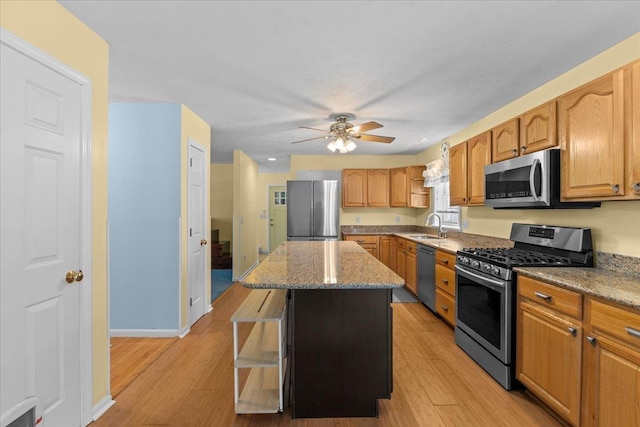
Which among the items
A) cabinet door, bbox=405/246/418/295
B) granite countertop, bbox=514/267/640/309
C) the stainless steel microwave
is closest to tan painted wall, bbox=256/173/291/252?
cabinet door, bbox=405/246/418/295

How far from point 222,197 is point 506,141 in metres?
6.13

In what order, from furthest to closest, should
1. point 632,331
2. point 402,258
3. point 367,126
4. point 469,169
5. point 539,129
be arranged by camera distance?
point 402,258 < point 469,169 < point 367,126 < point 539,129 < point 632,331

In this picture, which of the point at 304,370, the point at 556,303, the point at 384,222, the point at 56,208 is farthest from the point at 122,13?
the point at 384,222

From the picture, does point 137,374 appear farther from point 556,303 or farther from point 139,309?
point 556,303

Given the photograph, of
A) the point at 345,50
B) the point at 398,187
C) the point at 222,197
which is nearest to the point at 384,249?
the point at 398,187

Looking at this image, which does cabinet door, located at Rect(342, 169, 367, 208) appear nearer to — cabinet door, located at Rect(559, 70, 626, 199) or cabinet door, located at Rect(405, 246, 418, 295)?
cabinet door, located at Rect(405, 246, 418, 295)

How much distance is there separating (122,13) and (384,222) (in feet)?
16.6

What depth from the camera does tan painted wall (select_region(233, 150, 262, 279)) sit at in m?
5.63

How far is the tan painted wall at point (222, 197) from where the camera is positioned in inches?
291

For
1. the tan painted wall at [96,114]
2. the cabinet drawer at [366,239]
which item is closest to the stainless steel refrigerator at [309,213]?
the cabinet drawer at [366,239]

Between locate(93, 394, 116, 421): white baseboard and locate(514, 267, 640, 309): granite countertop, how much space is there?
287 cm

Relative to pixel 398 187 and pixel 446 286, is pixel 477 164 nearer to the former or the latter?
pixel 446 286

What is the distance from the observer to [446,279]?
11.1 ft

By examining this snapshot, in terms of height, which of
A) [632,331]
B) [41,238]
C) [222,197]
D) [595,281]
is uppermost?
[222,197]
